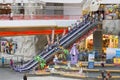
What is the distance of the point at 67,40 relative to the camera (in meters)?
31.0

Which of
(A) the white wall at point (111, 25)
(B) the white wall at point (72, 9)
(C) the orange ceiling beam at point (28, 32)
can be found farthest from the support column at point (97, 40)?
(C) the orange ceiling beam at point (28, 32)

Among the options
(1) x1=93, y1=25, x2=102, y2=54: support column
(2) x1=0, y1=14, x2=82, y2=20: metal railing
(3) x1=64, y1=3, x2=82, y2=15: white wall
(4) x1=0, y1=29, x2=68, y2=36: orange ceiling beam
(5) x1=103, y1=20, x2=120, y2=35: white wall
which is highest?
(3) x1=64, y1=3, x2=82, y2=15: white wall

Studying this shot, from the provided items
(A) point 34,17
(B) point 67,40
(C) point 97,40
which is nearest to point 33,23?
(A) point 34,17

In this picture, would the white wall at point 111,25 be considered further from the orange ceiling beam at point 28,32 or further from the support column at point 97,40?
the support column at point 97,40

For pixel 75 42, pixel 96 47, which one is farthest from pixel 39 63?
pixel 96 47

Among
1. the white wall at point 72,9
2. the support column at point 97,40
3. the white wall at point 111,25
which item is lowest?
the support column at point 97,40

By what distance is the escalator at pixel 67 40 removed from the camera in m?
29.7

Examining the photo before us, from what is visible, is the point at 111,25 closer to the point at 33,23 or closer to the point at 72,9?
the point at 33,23

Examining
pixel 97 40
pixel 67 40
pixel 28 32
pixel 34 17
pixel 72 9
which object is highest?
pixel 72 9

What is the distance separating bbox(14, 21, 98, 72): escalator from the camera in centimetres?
2973

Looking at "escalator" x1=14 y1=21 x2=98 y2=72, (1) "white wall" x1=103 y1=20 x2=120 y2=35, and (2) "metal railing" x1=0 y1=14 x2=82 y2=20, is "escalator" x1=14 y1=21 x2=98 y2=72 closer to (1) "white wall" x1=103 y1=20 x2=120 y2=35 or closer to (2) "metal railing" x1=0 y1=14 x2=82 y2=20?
(1) "white wall" x1=103 y1=20 x2=120 y2=35

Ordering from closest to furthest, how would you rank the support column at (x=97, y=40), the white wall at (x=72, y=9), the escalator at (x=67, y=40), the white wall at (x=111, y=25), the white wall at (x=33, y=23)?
the escalator at (x=67, y=40)
the white wall at (x=33, y=23)
the white wall at (x=111, y=25)
the support column at (x=97, y=40)
the white wall at (x=72, y=9)

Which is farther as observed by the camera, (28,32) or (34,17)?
(34,17)

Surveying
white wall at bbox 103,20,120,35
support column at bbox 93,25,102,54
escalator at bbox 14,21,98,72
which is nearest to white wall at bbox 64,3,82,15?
support column at bbox 93,25,102,54
